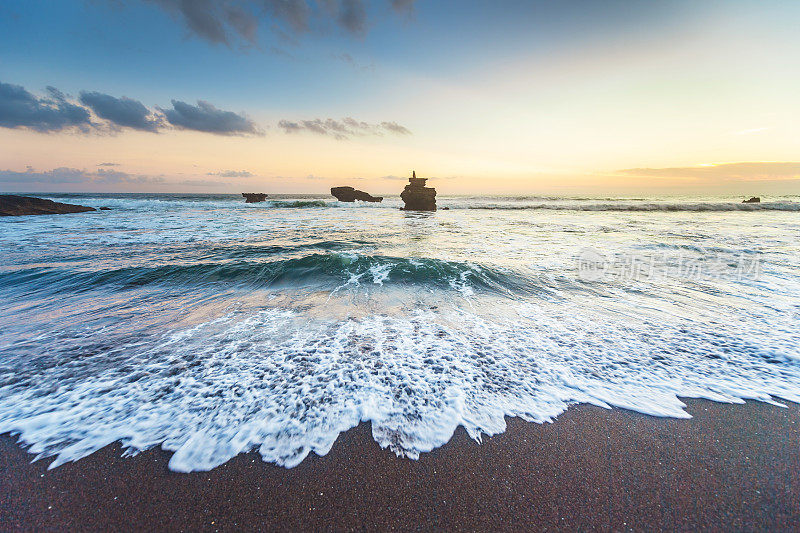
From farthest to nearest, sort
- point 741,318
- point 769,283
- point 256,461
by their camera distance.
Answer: point 769,283, point 741,318, point 256,461

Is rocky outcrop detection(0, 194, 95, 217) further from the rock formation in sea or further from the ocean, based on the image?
the rock formation in sea

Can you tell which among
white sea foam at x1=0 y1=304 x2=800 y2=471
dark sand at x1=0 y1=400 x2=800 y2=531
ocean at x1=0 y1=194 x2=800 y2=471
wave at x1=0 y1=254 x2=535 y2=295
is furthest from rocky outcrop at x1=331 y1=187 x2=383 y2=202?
dark sand at x1=0 y1=400 x2=800 y2=531

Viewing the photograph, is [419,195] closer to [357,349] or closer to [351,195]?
[351,195]

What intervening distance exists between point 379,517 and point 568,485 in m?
1.52

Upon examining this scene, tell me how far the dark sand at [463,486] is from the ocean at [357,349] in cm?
21

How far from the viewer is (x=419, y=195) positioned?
137 ft

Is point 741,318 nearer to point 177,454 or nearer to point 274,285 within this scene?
point 177,454

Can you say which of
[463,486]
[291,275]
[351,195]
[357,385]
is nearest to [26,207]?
[291,275]

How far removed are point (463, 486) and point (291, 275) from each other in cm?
756

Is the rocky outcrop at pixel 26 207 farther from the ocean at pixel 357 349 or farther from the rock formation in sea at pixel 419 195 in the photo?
the rock formation in sea at pixel 419 195

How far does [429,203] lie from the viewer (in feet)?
137

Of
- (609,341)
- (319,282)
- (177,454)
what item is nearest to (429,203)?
(319,282)

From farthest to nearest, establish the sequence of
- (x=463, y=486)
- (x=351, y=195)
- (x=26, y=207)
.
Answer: (x=351, y=195)
(x=26, y=207)
(x=463, y=486)

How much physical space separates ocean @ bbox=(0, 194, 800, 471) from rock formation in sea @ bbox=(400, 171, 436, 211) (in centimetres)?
3364
